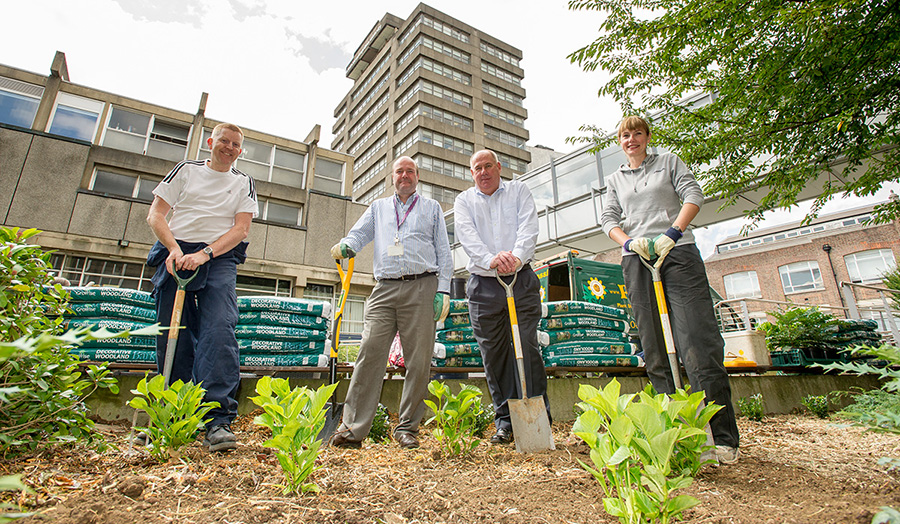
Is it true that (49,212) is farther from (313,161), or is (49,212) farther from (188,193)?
(188,193)

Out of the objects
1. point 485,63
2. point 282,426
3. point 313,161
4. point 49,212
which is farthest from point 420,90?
point 282,426

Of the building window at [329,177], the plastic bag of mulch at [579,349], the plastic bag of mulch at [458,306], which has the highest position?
the building window at [329,177]

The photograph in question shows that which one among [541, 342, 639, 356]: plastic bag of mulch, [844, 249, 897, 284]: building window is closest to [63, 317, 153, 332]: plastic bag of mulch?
[541, 342, 639, 356]: plastic bag of mulch

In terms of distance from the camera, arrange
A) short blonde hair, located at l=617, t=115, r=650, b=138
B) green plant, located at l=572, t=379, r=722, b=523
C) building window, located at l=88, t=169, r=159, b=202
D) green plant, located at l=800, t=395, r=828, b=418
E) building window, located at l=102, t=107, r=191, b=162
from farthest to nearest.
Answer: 1. building window, located at l=102, t=107, r=191, b=162
2. building window, located at l=88, t=169, r=159, b=202
3. green plant, located at l=800, t=395, r=828, b=418
4. short blonde hair, located at l=617, t=115, r=650, b=138
5. green plant, located at l=572, t=379, r=722, b=523

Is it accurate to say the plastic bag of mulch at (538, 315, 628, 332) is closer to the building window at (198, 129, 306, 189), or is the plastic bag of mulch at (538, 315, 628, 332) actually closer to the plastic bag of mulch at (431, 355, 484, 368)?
the plastic bag of mulch at (431, 355, 484, 368)

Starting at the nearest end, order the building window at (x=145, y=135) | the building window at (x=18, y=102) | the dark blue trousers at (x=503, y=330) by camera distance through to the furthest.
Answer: the dark blue trousers at (x=503, y=330) < the building window at (x=18, y=102) < the building window at (x=145, y=135)

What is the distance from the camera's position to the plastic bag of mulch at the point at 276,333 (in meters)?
3.84

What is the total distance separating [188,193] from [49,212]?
1407cm

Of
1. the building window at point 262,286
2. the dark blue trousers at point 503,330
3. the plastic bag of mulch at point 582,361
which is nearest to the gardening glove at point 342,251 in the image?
the dark blue trousers at point 503,330

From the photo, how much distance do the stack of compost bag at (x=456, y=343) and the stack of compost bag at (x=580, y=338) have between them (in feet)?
2.22

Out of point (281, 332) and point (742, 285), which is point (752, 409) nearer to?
point (281, 332)

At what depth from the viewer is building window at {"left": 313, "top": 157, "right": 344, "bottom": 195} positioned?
1736 centimetres

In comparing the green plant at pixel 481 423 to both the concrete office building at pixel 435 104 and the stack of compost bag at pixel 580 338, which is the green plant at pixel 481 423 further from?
the concrete office building at pixel 435 104

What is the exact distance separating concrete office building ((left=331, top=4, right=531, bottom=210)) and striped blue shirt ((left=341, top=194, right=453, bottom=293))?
95.9 feet
